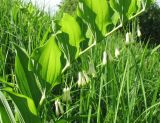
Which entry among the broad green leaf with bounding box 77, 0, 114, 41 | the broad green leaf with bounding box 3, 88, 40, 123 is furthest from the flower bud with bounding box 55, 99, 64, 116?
the broad green leaf with bounding box 77, 0, 114, 41

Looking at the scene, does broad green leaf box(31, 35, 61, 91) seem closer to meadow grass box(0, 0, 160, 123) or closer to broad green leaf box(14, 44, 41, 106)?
broad green leaf box(14, 44, 41, 106)

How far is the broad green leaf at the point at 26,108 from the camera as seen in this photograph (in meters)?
1.06

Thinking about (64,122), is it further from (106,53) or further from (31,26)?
(31,26)

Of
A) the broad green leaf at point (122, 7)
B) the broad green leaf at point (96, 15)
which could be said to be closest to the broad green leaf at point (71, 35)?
the broad green leaf at point (96, 15)

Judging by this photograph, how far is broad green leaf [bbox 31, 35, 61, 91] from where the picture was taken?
1.05m

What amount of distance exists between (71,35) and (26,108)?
0.25 m

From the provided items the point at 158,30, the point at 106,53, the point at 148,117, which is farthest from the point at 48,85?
the point at 158,30

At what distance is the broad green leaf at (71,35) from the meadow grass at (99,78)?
0.08 meters

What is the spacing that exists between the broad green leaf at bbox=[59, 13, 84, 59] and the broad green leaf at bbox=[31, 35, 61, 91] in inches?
2.0

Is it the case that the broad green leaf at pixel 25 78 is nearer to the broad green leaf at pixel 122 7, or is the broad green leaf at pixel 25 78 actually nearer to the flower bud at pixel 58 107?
the flower bud at pixel 58 107

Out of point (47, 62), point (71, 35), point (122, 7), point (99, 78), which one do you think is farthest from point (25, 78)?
point (99, 78)

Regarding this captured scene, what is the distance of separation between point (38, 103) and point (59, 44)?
0.18 meters

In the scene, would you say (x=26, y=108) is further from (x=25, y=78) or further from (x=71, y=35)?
(x=71, y=35)

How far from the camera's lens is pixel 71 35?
1.14 m
